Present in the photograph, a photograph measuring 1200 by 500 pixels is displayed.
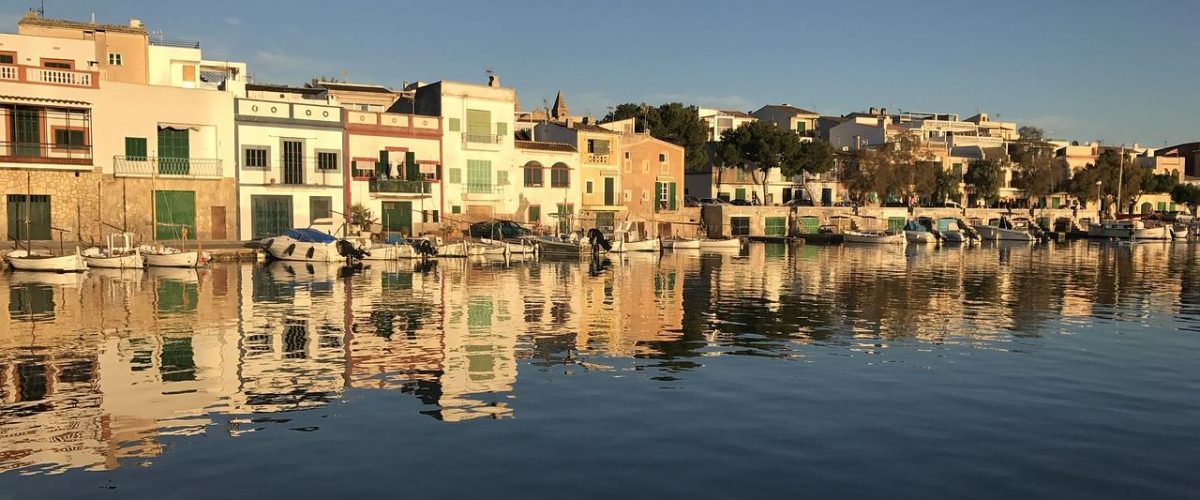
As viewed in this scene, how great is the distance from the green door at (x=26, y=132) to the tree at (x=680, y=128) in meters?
51.7

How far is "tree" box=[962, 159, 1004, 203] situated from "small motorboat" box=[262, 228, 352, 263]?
7528 centimetres

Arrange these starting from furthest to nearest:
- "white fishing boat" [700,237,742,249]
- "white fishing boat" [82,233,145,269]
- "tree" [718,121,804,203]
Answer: "tree" [718,121,804,203] → "white fishing boat" [700,237,742,249] → "white fishing boat" [82,233,145,269]

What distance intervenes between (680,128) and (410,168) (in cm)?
3585

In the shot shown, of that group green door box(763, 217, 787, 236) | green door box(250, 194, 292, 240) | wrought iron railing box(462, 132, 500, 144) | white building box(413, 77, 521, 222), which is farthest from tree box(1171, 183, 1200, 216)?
green door box(250, 194, 292, 240)

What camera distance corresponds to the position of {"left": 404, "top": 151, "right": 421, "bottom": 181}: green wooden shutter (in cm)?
5700

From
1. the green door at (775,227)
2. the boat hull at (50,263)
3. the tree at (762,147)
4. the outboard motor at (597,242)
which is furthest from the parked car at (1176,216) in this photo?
the boat hull at (50,263)

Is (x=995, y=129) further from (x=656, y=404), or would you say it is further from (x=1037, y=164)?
(x=656, y=404)

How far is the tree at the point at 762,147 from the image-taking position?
83.8 metres

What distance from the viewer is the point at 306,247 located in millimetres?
46156

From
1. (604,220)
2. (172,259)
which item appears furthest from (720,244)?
(172,259)

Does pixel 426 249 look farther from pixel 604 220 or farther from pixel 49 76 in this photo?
pixel 604 220

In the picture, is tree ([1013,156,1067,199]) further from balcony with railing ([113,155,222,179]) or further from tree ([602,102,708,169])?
balcony with railing ([113,155,222,179])

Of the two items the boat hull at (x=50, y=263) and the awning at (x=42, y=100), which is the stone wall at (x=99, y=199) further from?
the boat hull at (x=50, y=263)

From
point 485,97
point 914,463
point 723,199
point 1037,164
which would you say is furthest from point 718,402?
point 1037,164
